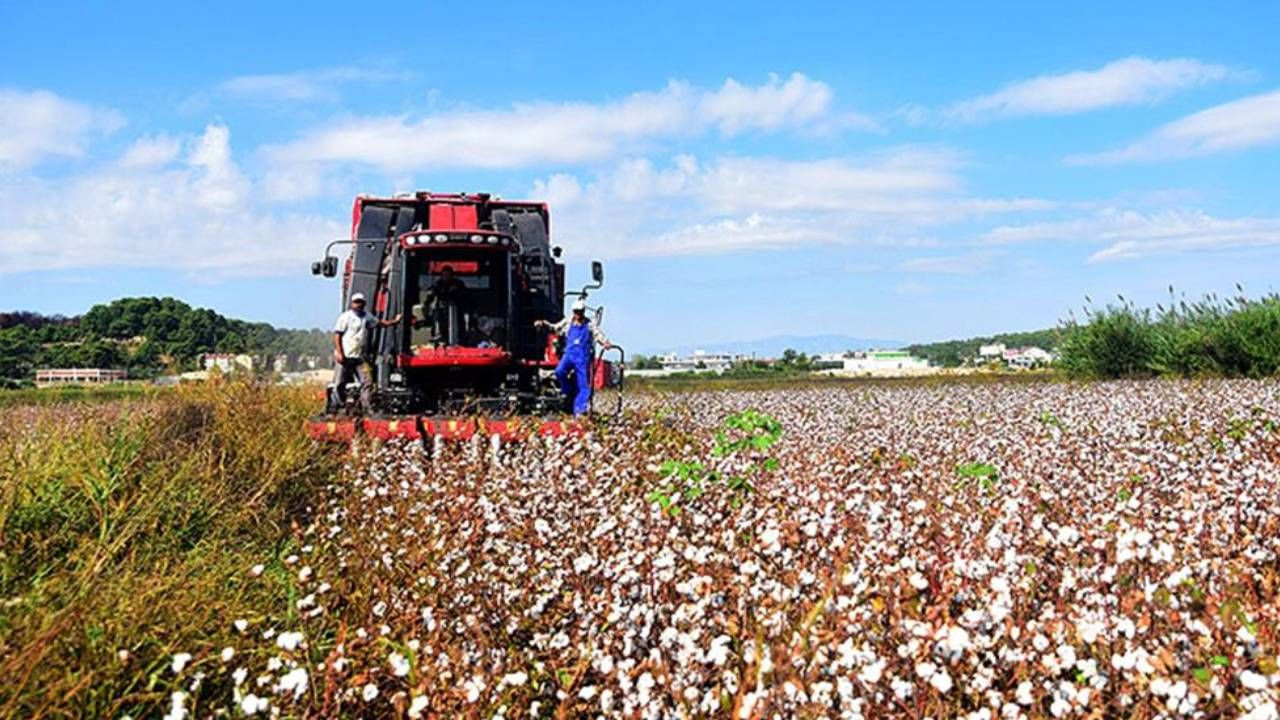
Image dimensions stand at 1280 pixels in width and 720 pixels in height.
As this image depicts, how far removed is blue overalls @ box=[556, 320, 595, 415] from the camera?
14.9 metres

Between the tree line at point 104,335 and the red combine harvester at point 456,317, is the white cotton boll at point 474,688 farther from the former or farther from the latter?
the tree line at point 104,335

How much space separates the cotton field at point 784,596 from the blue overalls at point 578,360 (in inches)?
223

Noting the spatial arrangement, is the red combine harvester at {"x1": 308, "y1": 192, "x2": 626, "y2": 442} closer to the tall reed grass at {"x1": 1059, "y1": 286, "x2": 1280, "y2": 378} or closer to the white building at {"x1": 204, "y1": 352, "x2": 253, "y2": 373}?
the white building at {"x1": 204, "y1": 352, "x2": 253, "y2": 373}

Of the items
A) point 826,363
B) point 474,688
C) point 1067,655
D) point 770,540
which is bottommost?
point 474,688

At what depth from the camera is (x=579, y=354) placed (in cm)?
1489

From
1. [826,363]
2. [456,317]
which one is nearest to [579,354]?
[456,317]

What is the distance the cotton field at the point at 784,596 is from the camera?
4000 mm

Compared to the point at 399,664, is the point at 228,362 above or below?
above

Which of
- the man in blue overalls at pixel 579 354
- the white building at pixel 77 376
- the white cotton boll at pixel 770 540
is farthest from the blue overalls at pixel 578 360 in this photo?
the white building at pixel 77 376

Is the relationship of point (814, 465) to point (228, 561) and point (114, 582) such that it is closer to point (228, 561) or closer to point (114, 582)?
point (228, 561)

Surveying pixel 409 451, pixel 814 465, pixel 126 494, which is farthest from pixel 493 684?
pixel 409 451

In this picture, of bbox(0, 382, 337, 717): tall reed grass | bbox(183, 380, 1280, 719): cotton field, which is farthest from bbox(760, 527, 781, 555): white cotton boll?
bbox(0, 382, 337, 717): tall reed grass

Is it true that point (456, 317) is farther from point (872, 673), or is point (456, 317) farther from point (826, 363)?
point (826, 363)

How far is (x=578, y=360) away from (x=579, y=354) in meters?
0.08
